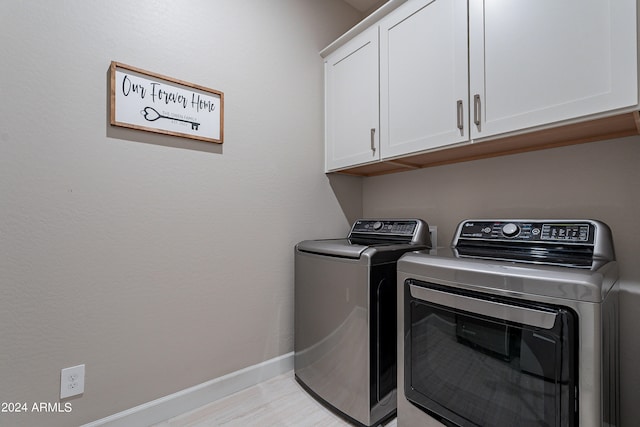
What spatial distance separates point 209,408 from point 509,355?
139cm

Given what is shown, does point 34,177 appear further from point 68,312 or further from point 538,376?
point 538,376

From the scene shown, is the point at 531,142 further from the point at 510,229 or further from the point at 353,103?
the point at 353,103

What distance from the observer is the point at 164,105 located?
1419mm

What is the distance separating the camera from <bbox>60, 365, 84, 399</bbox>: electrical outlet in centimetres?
117

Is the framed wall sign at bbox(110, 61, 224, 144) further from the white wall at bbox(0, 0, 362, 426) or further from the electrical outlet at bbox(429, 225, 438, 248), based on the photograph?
the electrical outlet at bbox(429, 225, 438, 248)

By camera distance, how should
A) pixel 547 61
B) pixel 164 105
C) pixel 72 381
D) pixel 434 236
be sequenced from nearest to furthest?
1. pixel 547 61
2. pixel 72 381
3. pixel 164 105
4. pixel 434 236

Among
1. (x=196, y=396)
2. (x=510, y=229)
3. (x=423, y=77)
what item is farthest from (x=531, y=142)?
(x=196, y=396)

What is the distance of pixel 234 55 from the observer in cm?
165

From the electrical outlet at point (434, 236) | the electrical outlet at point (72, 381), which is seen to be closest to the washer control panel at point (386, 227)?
the electrical outlet at point (434, 236)

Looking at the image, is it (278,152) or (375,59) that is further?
(278,152)

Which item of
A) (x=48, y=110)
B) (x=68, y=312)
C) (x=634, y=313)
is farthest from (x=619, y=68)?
(x=68, y=312)

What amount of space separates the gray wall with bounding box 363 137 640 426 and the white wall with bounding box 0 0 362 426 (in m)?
0.84

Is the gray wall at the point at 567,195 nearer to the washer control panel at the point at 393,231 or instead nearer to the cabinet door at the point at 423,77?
the washer control panel at the point at 393,231

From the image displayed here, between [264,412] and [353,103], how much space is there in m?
1.78
